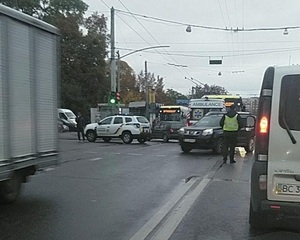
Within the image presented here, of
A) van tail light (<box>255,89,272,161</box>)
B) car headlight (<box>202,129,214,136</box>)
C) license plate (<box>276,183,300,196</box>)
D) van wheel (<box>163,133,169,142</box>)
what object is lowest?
van wheel (<box>163,133,169,142</box>)

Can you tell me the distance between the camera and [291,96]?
18.8 ft

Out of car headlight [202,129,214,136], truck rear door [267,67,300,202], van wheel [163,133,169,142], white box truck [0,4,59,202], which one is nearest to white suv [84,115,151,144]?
van wheel [163,133,169,142]

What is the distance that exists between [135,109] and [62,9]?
54.5 ft

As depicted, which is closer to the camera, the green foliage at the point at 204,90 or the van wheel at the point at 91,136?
the van wheel at the point at 91,136

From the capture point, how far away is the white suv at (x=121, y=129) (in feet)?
96.5

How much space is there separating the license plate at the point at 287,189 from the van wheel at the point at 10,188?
4601 millimetres

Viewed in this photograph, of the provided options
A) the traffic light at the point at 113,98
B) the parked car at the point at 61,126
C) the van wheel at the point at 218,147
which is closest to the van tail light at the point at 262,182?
the parked car at the point at 61,126

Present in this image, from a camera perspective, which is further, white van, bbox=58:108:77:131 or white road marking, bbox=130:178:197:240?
white van, bbox=58:108:77:131

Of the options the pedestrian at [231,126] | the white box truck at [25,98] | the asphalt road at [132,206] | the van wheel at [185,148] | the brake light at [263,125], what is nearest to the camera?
Result: the brake light at [263,125]

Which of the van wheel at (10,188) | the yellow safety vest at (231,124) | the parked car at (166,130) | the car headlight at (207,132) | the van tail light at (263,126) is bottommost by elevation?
the parked car at (166,130)

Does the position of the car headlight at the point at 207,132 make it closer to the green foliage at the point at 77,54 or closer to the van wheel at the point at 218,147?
the van wheel at the point at 218,147

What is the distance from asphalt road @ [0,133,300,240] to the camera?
6.75m

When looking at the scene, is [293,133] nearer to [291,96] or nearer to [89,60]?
[291,96]

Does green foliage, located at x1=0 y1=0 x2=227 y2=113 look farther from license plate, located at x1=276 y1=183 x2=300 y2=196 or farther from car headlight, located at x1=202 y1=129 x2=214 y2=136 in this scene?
license plate, located at x1=276 y1=183 x2=300 y2=196
